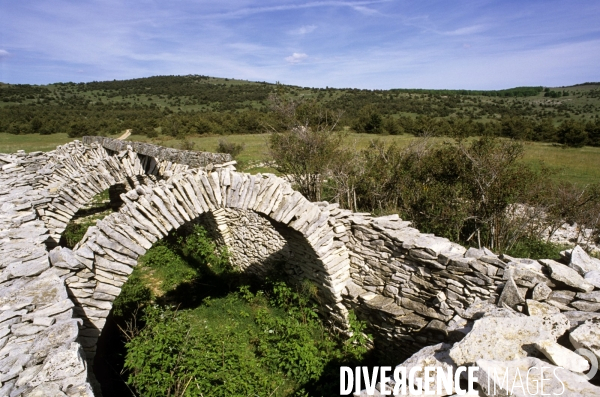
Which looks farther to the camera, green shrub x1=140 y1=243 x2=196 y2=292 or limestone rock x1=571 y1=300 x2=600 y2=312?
green shrub x1=140 y1=243 x2=196 y2=292

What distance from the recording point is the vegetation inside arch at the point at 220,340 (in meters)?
4.50

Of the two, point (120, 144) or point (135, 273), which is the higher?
point (120, 144)

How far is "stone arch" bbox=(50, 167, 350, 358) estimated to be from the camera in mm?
4230

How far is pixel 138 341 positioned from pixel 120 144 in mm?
7524

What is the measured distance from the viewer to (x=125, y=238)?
4445 millimetres

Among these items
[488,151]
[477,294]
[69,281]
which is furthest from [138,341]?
[488,151]

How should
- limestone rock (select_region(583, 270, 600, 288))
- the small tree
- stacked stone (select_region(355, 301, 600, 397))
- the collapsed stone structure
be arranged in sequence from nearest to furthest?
stacked stone (select_region(355, 301, 600, 397)) < the collapsed stone structure < limestone rock (select_region(583, 270, 600, 288)) < the small tree

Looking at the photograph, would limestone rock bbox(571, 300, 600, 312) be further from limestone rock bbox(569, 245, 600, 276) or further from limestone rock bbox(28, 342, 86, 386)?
limestone rock bbox(28, 342, 86, 386)

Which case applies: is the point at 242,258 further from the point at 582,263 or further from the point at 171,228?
the point at 582,263

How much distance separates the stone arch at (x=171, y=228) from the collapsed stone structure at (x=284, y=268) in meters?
0.02

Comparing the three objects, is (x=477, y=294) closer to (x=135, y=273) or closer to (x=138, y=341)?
(x=138, y=341)

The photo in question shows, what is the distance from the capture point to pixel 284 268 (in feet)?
24.9

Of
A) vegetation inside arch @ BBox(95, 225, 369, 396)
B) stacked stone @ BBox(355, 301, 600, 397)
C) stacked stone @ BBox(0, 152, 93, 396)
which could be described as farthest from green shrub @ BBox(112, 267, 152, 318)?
stacked stone @ BBox(355, 301, 600, 397)

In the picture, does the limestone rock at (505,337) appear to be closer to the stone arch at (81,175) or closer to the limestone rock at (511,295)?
the limestone rock at (511,295)
